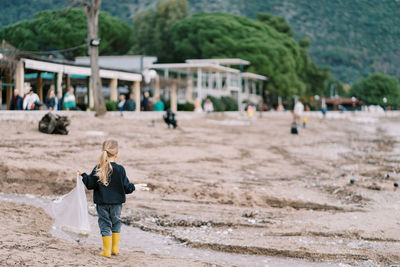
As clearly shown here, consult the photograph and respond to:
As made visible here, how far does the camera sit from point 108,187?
6176 millimetres

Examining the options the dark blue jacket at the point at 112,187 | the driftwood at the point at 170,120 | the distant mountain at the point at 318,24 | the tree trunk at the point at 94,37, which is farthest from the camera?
the distant mountain at the point at 318,24

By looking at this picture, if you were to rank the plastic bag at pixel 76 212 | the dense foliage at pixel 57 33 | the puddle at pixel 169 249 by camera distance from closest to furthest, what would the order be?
1. the plastic bag at pixel 76 212
2. the puddle at pixel 169 249
3. the dense foliage at pixel 57 33

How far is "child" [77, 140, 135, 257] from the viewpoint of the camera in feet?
20.0

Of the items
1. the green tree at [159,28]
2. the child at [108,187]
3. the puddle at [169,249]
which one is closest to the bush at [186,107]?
the green tree at [159,28]

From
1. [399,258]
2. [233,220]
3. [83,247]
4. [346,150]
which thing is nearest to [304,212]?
[233,220]

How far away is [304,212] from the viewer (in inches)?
426

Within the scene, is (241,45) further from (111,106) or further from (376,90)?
(376,90)

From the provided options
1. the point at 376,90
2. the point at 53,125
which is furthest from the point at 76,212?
the point at 376,90

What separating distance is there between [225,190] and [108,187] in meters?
6.54

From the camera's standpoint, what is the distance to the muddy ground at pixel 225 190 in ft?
25.9

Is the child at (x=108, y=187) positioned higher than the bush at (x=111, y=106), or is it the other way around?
the bush at (x=111, y=106)

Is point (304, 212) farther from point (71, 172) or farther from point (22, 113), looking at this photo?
point (22, 113)

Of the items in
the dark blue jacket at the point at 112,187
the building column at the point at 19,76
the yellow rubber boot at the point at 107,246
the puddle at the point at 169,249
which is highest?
the building column at the point at 19,76

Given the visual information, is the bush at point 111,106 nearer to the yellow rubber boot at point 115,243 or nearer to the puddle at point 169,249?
the puddle at point 169,249
